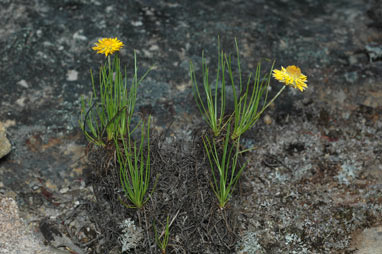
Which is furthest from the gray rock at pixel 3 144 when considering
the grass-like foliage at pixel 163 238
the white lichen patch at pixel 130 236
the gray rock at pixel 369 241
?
the gray rock at pixel 369 241

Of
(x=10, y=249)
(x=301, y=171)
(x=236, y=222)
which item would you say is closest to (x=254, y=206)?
(x=236, y=222)

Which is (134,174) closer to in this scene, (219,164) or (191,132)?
(219,164)

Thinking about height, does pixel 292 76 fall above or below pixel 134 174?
above

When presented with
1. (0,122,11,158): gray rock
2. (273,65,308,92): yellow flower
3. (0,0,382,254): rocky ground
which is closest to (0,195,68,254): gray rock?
(0,0,382,254): rocky ground

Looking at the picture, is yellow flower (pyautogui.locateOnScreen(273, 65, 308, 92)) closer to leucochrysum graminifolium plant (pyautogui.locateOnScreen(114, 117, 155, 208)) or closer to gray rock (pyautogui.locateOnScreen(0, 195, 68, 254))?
leucochrysum graminifolium plant (pyautogui.locateOnScreen(114, 117, 155, 208))

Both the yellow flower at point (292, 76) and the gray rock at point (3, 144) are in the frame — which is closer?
the yellow flower at point (292, 76)

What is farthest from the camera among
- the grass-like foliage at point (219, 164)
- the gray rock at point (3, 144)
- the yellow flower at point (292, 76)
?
the gray rock at point (3, 144)

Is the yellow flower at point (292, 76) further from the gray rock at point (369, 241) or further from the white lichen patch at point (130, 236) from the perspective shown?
the white lichen patch at point (130, 236)

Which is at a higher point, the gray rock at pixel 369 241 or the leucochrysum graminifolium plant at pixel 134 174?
the leucochrysum graminifolium plant at pixel 134 174

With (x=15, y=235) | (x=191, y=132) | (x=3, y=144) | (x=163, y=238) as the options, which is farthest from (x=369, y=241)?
(x=3, y=144)

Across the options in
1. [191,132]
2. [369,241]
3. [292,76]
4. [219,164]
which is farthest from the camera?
[191,132]
